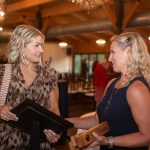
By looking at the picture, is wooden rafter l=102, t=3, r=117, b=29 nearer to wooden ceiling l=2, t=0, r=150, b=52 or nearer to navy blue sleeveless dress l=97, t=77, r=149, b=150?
wooden ceiling l=2, t=0, r=150, b=52

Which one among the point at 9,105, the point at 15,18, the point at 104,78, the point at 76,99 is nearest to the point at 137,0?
the point at 104,78

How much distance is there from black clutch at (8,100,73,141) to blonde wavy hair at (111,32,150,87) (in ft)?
1.50

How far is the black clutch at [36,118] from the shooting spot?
69.4 inches

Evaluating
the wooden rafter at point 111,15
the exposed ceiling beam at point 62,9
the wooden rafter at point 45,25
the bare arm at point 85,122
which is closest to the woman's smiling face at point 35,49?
the bare arm at point 85,122

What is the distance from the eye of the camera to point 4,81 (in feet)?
6.56

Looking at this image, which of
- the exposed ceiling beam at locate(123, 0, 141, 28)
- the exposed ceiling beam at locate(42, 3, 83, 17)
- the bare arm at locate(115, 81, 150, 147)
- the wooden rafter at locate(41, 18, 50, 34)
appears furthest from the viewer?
the wooden rafter at locate(41, 18, 50, 34)

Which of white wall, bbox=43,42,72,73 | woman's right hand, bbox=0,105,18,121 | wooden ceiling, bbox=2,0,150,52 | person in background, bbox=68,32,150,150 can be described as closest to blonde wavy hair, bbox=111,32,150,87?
person in background, bbox=68,32,150,150

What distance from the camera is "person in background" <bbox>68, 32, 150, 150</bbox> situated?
1.73m

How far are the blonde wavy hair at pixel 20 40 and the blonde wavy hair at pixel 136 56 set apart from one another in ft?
1.76

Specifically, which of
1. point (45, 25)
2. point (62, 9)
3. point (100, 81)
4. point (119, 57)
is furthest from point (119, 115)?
point (45, 25)

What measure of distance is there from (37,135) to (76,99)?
31.8 ft

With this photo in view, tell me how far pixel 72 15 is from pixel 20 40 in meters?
12.0

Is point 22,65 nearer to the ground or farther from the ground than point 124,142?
farther from the ground

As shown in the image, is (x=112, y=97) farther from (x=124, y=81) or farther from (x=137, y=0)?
(x=137, y=0)
